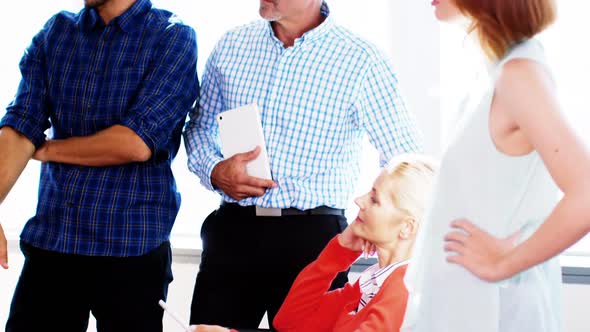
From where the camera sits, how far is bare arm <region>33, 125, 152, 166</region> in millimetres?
2207

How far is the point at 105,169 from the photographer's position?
229 centimetres

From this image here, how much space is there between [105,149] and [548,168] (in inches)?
51.3

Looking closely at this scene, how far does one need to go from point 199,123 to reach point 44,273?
0.61 meters

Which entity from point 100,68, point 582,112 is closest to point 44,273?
point 100,68

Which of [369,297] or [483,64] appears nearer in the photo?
[483,64]

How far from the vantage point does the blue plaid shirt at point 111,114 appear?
227 cm

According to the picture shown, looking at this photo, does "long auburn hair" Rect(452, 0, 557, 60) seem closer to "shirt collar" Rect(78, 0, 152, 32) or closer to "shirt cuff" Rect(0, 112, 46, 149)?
"shirt collar" Rect(78, 0, 152, 32)

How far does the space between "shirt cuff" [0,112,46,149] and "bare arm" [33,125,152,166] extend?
0.08m

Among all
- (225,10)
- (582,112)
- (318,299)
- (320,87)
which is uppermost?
(225,10)

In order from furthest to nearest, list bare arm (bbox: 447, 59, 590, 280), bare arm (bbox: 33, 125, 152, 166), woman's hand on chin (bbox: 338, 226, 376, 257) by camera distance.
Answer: bare arm (bbox: 33, 125, 152, 166) → woman's hand on chin (bbox: 338, 226, 376, 257) → bare arm (bbox: 447, 59, 590, 280)

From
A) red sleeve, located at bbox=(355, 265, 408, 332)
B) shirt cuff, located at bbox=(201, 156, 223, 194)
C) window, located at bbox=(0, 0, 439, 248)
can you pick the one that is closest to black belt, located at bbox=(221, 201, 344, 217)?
shirt cuff, located at bbox=(201, 156, 223, 194)

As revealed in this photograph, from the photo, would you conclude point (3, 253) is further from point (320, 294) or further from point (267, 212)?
point (320, 294)

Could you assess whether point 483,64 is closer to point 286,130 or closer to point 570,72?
point 286,130

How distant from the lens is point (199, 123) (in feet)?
8.21
